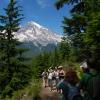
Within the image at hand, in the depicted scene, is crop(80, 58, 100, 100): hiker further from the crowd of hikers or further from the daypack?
the daypack

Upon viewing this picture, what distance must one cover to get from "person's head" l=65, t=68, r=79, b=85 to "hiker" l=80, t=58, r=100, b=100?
25cm

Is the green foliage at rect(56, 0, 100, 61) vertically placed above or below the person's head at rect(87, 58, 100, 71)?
above

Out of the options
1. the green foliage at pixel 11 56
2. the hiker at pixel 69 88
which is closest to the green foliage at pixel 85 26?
the hiker at pixel 69 88

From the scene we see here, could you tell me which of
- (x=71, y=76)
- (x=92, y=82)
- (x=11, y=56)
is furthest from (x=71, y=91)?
(x=11, y=56)

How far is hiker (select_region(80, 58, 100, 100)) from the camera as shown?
29.7 ft

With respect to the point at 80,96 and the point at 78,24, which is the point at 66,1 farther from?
A: the point at 80,96

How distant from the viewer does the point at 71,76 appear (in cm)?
938

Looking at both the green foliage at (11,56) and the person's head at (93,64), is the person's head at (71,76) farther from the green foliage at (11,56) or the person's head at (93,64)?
the green foliage at (11,56)

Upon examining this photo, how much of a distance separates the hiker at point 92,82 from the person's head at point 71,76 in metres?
0.25

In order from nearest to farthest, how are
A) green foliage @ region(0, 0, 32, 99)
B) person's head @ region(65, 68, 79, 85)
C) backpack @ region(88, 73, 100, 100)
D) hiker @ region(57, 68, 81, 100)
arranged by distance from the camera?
backpack @ region(88, 73, 100, 100) → person's head @ region(65, 68, 79, 85) → hiker @ region(57, 68, 81, 100) → green foliage @ region(0, 0, 32, 99)

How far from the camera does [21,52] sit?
44938 millimetres

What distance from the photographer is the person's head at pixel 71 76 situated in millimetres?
9344

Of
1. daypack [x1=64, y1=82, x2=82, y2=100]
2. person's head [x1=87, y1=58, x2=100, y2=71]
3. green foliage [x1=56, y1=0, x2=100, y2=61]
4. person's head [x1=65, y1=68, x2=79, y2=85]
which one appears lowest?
daypack [x1=64, y1=82, x2=82, y2=100]

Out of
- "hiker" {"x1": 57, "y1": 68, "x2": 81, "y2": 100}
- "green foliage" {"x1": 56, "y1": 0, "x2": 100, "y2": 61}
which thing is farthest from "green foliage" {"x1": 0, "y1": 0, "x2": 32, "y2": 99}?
"hiker" {"x1": 57, "y1": 68, "x2": 81, "y2": 100}
